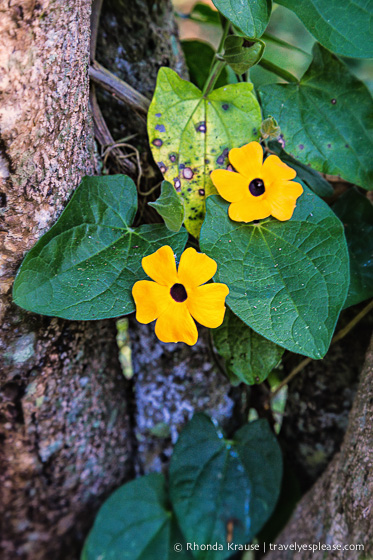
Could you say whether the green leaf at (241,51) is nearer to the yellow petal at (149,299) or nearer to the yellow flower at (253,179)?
the yellow flower at (253,179)

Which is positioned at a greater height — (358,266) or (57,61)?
(57,61)

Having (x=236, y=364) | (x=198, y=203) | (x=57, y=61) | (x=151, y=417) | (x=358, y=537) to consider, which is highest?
(x=57, y=61)

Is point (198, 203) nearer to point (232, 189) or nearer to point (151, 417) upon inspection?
point (232, 189)

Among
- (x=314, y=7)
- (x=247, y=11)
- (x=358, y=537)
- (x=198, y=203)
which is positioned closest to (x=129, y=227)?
(x=198, y=203)

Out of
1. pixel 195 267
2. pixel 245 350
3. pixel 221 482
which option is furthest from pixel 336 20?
pixel 221 482

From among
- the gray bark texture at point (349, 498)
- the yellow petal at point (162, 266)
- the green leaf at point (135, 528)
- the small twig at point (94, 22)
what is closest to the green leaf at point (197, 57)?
the small twig at point (94, 22)

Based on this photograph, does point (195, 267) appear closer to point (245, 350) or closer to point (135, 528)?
point (245, 350)
